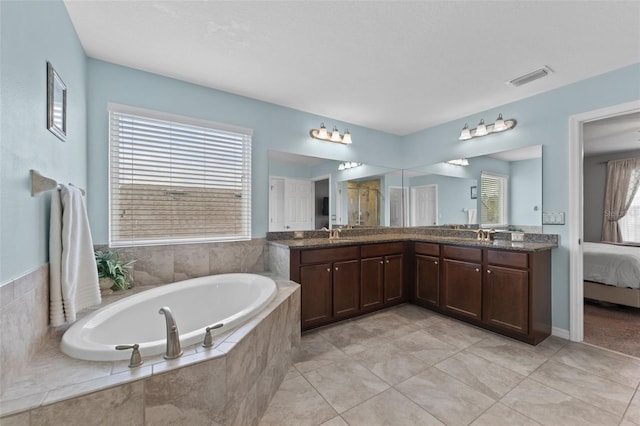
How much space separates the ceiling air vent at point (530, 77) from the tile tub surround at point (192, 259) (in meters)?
2.92

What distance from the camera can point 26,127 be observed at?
1.20 metres

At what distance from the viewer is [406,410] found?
5.31ft

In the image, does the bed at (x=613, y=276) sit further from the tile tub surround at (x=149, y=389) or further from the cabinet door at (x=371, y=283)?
the tile tub surround at (x=149, y=389)

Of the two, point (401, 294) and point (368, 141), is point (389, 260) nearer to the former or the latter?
point (401, 294)

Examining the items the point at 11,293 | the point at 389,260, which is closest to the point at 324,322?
the point at 389,260

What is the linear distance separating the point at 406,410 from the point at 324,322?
1.22 metres

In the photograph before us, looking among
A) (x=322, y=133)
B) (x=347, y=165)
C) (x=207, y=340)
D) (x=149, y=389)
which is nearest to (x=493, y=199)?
(x=347, y=165)

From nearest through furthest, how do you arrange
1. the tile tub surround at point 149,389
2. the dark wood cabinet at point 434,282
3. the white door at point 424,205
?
1. the tile tub surround at point 149,389
2. the dark wood cabinet at point 434,282
3. the white door at point 424,205

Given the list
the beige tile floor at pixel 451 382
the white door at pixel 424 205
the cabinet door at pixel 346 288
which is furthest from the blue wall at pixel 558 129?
the cabinet door at pixel 346 288

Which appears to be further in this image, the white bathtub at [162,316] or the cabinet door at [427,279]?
the cabinet door at [427,279]

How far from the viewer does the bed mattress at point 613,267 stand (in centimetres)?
313

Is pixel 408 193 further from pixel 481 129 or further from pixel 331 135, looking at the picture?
pixel 331 135

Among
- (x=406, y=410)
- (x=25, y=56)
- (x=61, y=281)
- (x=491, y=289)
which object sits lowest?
(x=406, y=410)

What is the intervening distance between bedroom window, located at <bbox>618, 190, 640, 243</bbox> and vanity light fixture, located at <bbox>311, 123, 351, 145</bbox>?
5568 mm
